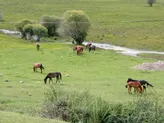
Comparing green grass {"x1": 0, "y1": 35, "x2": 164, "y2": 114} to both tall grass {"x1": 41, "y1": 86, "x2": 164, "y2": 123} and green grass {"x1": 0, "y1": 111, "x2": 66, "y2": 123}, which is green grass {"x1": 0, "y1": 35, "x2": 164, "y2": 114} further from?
green grass {"x1": 0, "y1": 111, "x2": 66, "y2": 123}

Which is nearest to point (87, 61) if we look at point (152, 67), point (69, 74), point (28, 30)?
point (152, 67)

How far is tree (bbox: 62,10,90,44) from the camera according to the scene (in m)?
63.5

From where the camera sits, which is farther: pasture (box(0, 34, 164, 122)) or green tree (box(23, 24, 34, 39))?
green tree (box(23, 24, 34, 39))

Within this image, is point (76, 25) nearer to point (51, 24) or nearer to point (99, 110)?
point (51, 24)

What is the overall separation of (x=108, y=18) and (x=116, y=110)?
269 ft

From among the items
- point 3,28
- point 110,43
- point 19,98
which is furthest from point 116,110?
point 3,28

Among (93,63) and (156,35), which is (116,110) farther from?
(156,35)

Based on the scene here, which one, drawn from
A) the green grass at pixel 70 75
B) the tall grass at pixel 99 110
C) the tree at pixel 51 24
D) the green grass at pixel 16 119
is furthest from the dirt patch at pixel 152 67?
the tree at pixel 51 24

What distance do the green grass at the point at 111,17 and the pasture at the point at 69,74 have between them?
69.1 ft

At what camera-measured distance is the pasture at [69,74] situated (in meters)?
25.2

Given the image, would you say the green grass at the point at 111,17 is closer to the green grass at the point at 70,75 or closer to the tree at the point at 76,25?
the tree at the point at 76,25

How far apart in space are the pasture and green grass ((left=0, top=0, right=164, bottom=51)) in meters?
21.1

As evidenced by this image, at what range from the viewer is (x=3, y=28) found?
284 ft

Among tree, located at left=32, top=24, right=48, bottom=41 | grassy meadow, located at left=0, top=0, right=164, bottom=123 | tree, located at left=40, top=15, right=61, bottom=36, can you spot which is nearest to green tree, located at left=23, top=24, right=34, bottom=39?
tree, located at left=32, top=24, right=48, bottom=41
